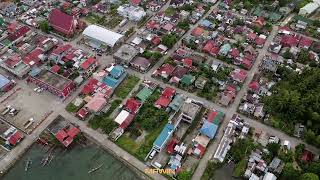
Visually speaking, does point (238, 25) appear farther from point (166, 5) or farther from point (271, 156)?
point (271, 156)

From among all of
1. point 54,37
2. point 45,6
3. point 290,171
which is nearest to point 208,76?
point 290,171

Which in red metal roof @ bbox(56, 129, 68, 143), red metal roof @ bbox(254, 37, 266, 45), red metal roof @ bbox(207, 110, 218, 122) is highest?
red metal roof @ bbox(254, 37, 266, 45)

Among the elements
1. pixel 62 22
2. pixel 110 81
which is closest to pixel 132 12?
pixel 62 22

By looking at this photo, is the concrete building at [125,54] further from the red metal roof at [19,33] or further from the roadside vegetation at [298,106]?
the roadside vegetation at [298,106]

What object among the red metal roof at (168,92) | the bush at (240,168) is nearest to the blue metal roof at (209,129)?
the bush at (240,168)

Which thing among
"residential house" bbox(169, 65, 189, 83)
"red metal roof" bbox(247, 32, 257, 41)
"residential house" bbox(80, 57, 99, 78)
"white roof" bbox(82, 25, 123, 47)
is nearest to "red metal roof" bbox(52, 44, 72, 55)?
"white roof" bbox(82, 25, 123, 47)

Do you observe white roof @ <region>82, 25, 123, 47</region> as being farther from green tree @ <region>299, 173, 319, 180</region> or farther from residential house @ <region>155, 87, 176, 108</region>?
green tree @ <region>299, 173, 319, 180</region>
